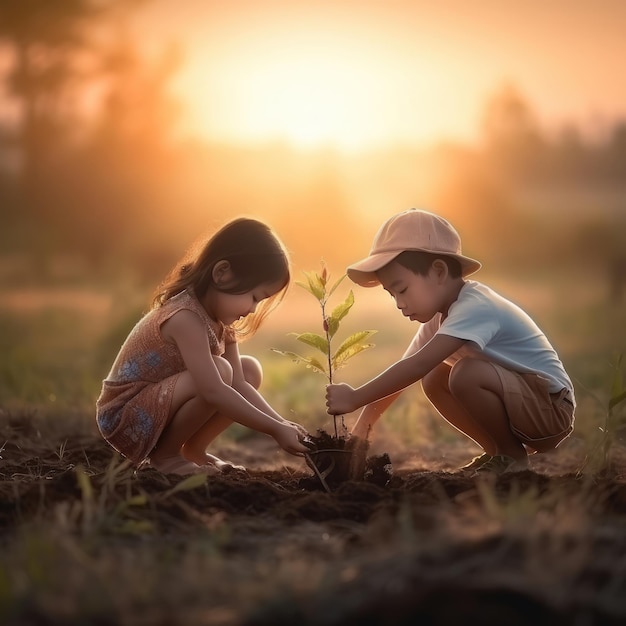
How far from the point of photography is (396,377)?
3.97m

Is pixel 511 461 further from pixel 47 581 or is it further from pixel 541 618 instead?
pixel 47 581

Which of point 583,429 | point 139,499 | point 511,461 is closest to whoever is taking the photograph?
point 139,499

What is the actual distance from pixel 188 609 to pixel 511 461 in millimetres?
2528

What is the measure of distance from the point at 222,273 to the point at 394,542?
2045mm

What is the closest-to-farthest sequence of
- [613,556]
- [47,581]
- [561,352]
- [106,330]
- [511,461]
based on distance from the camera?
[47,581] < [613,556] < [511,461] < [106,330] < [561,352]

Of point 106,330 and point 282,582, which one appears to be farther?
point 106,330

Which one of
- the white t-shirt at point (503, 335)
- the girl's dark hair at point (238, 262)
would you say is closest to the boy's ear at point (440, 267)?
the white t-shirt at point (503, 335)

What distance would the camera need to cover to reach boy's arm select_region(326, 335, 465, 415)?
3.90m

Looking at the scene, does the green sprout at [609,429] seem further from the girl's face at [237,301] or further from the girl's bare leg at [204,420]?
the girl's bare leg at [204,420]

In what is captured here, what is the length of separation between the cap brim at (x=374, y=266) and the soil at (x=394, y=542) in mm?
925

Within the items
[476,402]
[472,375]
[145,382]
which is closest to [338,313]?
[472,375]

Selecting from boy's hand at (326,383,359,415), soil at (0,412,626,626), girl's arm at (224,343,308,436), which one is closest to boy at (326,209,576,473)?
boy's hand at (326,383,359,415)

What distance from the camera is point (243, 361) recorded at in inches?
189

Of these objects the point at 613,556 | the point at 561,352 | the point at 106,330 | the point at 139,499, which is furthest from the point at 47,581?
the point at 561,352
